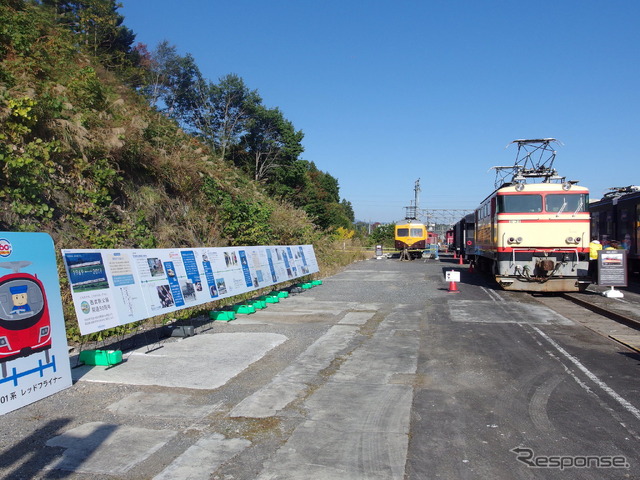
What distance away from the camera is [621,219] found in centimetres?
2112

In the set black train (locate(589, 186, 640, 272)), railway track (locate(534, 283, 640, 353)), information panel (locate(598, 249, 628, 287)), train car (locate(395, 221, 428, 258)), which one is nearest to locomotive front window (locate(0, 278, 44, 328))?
railway track (locate(534, 283, 640, 353))

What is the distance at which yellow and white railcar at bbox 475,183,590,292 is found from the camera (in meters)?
16.2

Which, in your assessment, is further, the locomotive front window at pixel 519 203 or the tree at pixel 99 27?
the tree at pixel 99 27

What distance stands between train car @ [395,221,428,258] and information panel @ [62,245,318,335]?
104 feet

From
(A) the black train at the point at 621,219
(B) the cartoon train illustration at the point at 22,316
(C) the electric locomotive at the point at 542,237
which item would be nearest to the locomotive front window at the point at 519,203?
(C) the electric locomotive at the point at 542,237

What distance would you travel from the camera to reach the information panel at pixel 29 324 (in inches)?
196

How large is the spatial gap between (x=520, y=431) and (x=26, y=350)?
503 cm

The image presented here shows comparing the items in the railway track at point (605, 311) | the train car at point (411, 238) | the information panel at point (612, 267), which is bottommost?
the railway track at point (605, 311)

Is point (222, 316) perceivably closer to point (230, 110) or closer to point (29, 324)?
point (29, 324)

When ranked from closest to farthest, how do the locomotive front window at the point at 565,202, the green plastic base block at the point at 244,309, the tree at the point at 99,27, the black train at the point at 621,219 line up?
the green plastic base block at the point at 244,309
the locomotive front window at the point at 565,202
the tree at the point at 99,27
the black train at the point at 621,219

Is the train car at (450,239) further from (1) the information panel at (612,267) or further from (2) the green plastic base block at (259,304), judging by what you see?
(2) the green plastic base block at (259,304)

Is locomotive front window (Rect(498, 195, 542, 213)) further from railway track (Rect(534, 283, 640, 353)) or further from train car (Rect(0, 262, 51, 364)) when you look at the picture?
train car (Rect(0, 262, 51, 364))

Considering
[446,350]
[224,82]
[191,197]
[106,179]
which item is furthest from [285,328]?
[224,82]

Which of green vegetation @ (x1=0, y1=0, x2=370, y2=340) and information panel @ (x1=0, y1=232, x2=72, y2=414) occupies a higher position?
green vegetation @ (x1=0, y1=0, x2=370, y2=340)
